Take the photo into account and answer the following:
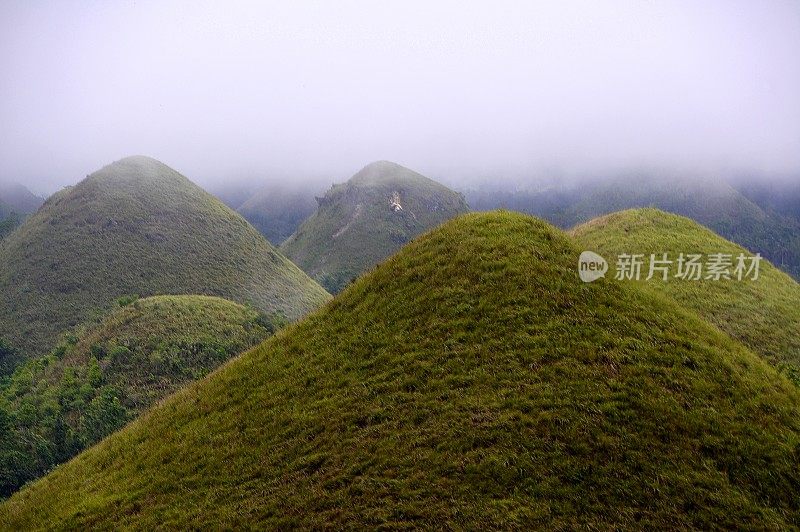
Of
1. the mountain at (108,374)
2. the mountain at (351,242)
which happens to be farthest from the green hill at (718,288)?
the mountain at (351,242)

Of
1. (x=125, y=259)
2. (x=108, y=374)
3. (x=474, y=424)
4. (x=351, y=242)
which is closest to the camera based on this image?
(x=474, y=424)

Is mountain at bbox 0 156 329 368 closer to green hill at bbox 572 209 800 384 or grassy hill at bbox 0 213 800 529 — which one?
green hill at bbox 572 209 800 384

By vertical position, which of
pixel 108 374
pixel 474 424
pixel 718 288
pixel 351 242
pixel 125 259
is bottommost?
pixel 108 374

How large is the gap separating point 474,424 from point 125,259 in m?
109

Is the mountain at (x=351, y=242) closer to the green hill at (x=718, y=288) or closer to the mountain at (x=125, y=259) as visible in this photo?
the mountain at (x=125, y=259)

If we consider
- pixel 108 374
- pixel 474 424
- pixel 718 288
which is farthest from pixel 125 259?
pixel 474 424

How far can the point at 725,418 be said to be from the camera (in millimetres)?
12609

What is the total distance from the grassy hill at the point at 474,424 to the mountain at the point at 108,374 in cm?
3094

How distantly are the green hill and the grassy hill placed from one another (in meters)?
12.4

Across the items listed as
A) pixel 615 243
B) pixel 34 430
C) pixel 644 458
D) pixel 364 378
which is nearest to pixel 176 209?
pixel 34 430

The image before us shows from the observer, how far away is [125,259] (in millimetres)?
101938

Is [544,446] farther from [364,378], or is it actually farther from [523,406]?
[364,378]

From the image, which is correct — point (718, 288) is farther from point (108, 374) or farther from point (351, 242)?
point (351, 242)

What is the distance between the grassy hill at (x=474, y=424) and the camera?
1104cm
